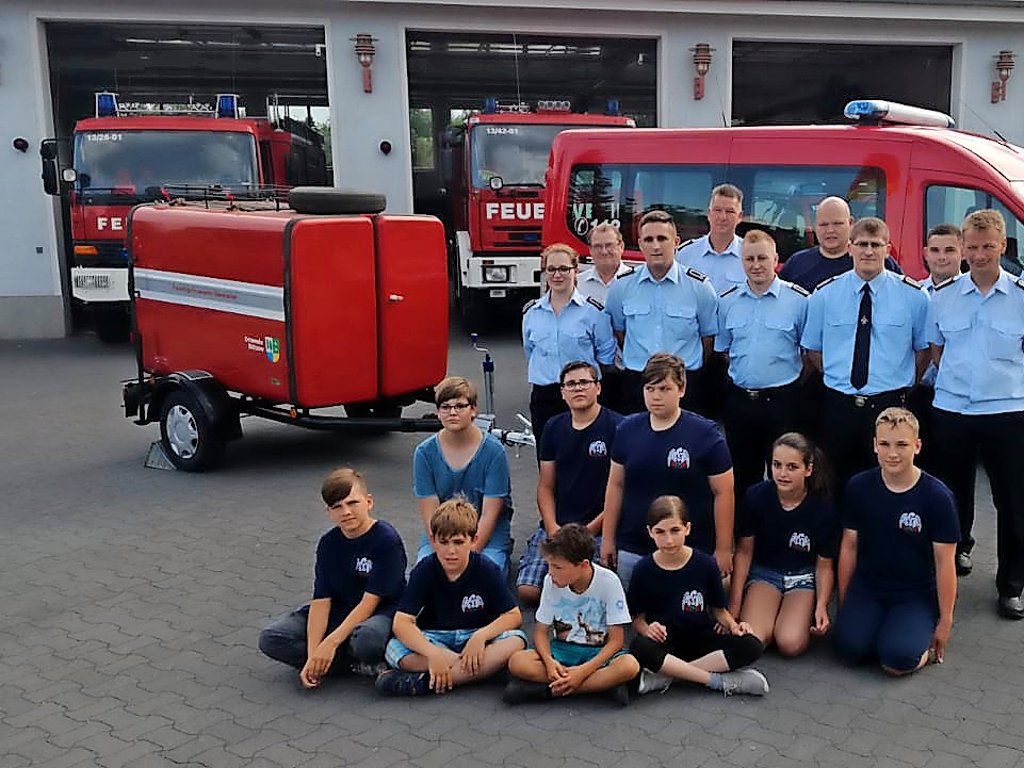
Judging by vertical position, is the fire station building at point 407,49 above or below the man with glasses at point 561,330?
above

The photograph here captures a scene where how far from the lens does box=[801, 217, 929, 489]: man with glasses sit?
4.97 m

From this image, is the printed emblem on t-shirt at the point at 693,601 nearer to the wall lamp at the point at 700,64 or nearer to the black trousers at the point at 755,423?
the black trousers at the point at 755,423

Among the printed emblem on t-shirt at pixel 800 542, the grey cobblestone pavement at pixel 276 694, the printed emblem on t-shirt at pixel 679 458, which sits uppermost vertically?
the printed emblem on t-shirt at pixel 679 458

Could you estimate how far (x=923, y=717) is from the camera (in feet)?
12.9

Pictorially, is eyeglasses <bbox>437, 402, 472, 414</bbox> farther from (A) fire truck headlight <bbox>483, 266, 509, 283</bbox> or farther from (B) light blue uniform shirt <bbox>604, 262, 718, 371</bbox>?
(A) fire truck headlight <bbox>483, 266, 509, 283</bbox>

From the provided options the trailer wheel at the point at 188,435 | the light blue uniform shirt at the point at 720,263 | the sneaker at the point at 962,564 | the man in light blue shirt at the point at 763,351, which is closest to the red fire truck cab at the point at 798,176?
the light blue uniform shirt at the point at 720,263

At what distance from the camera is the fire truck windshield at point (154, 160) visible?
13.1 m

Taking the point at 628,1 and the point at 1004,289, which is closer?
the point at 1004,289

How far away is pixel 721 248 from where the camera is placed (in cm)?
643

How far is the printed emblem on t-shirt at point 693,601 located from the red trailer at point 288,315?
12.1 ft

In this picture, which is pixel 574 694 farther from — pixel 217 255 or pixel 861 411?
pixel 217 255

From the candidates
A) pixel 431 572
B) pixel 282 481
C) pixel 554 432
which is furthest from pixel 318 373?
pixel 431 572

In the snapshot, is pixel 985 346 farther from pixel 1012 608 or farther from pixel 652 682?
pixel 652 682

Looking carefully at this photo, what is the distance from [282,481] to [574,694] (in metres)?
4.05
